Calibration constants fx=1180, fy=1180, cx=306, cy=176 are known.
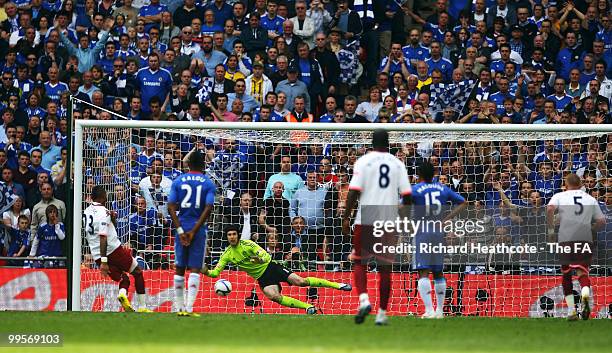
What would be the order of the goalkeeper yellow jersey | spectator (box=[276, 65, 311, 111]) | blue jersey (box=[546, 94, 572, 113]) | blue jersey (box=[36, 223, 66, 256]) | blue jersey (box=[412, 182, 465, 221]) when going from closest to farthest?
blue jersey (box=[412, 182, 465, 221]) → the goalkeeper yellow jersey → blue jersey (box=[36, 223, 66, 256]) → blue jersey (box=[546, 94, 572, 113]) → spectator (box=[276, 65, 311, 111])

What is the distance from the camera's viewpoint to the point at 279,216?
1772cm

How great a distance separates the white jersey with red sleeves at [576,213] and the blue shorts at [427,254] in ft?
5.58

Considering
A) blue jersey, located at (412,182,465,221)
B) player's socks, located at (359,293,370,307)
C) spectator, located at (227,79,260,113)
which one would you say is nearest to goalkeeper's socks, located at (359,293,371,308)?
player's socks, located at (359,293,370,307)

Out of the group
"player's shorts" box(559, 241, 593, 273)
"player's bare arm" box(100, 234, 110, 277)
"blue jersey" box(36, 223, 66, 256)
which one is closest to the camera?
"player's shorts" box(559, 241, 593, 273)

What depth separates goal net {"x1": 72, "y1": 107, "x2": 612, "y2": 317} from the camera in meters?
17.2

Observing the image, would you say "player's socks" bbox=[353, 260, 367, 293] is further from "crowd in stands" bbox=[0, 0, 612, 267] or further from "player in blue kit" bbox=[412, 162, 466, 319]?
"crowd in stands" bbox=[0, 0, 612, 267]

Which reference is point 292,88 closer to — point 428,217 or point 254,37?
point 254,37

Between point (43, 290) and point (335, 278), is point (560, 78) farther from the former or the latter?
point (43, 290)

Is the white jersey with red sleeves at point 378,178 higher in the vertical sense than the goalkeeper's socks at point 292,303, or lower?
higher

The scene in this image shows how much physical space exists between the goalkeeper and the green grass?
7.77 feet

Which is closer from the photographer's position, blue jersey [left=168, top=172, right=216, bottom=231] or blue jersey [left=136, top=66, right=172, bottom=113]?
blue jersey [left=168, top=172, right=216, bottom=231]

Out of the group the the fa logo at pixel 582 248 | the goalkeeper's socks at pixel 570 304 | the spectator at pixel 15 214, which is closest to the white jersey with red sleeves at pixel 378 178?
the goalkeeper's socks at pixel 570 304

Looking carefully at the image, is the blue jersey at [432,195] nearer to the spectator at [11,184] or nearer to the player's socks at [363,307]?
the player's socks at [363,307]

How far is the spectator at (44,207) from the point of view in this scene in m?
19.8
